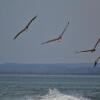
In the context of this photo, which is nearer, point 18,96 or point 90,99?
point 90,99

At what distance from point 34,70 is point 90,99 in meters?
54.3

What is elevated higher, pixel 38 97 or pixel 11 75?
pixel 11 75

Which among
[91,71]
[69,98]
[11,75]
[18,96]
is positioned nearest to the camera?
[69,98]

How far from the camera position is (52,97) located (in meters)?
36.2

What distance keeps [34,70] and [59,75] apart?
396 centimetres

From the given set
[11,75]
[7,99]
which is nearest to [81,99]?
[7,99]

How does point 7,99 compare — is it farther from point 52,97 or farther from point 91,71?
point 91,71

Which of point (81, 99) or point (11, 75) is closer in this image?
point (81, 99)

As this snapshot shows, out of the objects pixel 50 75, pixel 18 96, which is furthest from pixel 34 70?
pixel 18 96

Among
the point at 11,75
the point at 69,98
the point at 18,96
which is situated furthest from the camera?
the point at 11,75

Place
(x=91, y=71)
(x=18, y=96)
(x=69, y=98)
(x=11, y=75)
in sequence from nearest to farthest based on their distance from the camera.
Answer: (x=69, y=98), (x=18, y=96), (x=91, y=71), (x=11, y=75)

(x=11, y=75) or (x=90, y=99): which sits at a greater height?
(x=11, y=75)

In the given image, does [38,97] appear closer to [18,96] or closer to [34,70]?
[18,96]

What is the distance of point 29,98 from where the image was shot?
123ft
